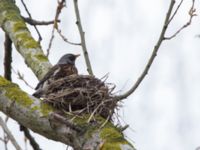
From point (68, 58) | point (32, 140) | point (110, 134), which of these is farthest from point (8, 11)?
point (110, 134)

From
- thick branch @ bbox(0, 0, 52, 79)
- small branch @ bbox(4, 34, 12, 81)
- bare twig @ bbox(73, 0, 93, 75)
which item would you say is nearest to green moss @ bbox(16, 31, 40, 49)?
thick branch @ bbox(0, 0, 52, 79)

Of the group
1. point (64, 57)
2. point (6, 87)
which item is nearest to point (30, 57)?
point (6, 87)

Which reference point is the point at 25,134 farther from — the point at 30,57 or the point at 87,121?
the point at 87,121

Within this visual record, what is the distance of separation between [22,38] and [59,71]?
716mm

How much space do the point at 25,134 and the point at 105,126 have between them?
1932mm

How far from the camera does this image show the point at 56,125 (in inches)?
136

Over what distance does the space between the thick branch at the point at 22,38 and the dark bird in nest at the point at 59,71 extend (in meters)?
0.05

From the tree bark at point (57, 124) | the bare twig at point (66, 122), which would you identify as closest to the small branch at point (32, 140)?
the tree bark at point (57, 124)

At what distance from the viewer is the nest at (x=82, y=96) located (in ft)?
13.1

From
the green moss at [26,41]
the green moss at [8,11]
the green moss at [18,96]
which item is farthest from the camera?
the green moss at [8,11]

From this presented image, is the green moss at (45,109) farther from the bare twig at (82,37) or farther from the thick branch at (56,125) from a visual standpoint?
the bare twig at (82,37)

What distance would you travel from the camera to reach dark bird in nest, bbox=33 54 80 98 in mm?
4820

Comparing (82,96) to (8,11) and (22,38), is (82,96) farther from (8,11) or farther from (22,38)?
(8,11)

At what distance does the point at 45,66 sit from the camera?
189 inches
